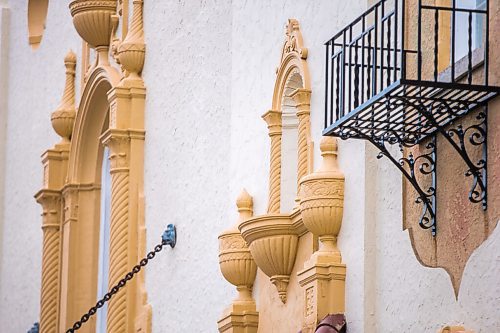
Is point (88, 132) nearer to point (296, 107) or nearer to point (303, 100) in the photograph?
point (296, 107)

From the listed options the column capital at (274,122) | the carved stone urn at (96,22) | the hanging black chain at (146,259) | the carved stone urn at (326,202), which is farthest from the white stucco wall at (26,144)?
the carved stone urn at (326,202)

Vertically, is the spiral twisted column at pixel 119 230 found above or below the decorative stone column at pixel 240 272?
above

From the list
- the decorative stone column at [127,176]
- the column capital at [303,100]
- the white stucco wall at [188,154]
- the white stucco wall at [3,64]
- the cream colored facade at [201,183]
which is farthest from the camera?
the white stucco wall at [3,64]

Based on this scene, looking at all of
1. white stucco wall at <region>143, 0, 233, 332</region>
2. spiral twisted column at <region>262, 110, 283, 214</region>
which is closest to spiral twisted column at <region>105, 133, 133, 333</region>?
white stucco wall at <region>143, 0, 233, 332</region>

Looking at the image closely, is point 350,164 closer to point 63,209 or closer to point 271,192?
point 271,192

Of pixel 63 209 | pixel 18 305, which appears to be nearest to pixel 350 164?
pixel 63 209

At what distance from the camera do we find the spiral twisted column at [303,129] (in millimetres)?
14281

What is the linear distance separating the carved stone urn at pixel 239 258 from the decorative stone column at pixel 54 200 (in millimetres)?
8229

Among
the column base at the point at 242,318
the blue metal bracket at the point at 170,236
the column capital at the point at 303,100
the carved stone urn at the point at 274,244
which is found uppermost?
the blue metal bracket at the point at 170,236

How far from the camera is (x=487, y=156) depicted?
11.4m

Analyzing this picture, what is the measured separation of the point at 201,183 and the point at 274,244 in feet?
12.2

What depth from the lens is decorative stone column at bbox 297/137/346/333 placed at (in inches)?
524

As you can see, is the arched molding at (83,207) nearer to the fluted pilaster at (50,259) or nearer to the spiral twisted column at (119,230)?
the fluted pilaster at (50,259)

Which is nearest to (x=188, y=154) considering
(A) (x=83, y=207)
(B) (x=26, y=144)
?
(A) (x=83, y=207)
